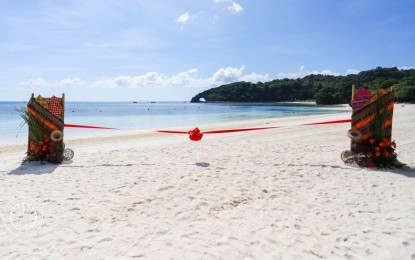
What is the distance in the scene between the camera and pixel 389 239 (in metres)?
2.89

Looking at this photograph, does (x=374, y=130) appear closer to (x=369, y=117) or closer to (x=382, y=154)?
(x=369, y=117)

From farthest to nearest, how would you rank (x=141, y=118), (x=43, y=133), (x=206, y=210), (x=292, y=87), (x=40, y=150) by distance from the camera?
A: (x=292, y=87)
(x=141, y=118)
(x=43, y=133)
(x=40, y=150)
(x=206, y=210)

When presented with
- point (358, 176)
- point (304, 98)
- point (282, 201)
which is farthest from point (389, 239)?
point (304, 98)

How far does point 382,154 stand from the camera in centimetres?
584

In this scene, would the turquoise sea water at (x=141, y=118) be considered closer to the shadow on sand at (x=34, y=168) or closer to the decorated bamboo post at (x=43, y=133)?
the decorated bamboo post at (x=43, y=133)

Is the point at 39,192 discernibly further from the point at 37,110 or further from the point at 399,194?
the point at 399,194

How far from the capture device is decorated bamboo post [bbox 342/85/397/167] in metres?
5.84

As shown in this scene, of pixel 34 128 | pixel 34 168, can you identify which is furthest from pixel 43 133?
pixel 34 168

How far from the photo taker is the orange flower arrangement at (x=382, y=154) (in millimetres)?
5809

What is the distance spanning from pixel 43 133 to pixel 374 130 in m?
7.40

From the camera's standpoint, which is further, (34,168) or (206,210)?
(34,168)

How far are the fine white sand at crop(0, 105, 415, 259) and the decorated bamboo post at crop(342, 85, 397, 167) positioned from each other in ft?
1.03

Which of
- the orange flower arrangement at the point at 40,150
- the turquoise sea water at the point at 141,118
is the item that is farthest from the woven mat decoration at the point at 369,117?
the turquoise sea water at the point at 141,118

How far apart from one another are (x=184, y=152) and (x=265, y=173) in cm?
290
